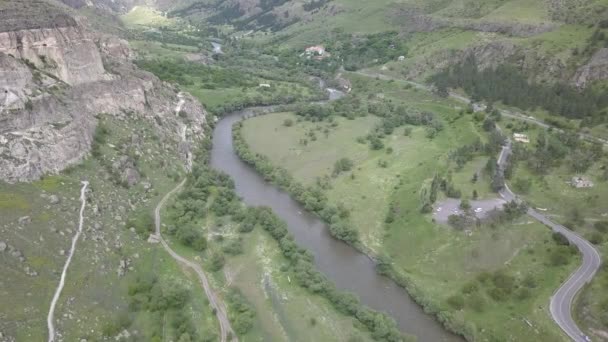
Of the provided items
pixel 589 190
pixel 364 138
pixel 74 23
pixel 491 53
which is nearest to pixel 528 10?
pixel 491 53

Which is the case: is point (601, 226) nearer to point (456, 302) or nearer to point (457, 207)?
point (457, 207)

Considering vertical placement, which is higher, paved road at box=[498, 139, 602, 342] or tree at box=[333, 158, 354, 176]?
tree at box=[333, 158, 354, 176]

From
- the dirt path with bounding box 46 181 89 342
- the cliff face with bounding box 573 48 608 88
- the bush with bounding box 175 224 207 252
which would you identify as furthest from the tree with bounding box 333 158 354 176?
the cliff face with bounding box 573 48 608 88

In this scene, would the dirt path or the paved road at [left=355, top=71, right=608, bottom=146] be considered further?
the paved road at [left=355, top=71, right=608, bottom=146]

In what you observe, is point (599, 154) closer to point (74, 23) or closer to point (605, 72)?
point (605, 72)

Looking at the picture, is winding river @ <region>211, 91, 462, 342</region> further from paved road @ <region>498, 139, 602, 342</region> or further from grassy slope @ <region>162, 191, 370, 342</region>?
paved road @ <region>498, 139, 602, 342</region>

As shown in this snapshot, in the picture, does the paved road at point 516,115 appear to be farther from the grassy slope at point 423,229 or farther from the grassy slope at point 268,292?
the grassy slope at point 268,292

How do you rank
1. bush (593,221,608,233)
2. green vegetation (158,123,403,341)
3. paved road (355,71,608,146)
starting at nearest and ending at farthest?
green vegetation (158,123,403,341) → bush (593,221,608,233) → paved road (355,71,608,146)
